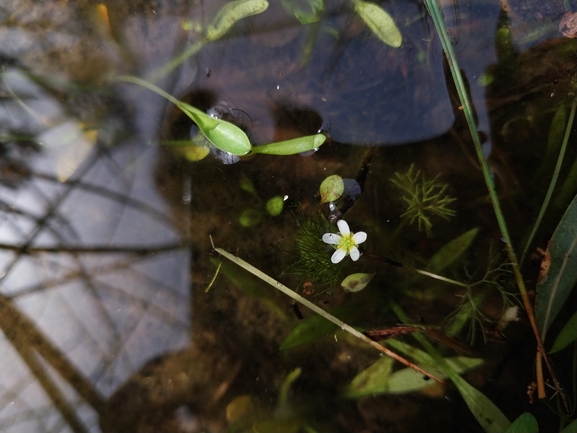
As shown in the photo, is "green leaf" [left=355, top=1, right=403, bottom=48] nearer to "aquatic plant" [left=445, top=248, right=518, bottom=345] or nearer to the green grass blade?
the green grass blade

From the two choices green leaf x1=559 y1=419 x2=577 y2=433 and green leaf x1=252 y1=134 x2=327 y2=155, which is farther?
green leaf x1=252 y1=134 x2=327 y2=155

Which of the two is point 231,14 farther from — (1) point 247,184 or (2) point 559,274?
(2) point 559,274

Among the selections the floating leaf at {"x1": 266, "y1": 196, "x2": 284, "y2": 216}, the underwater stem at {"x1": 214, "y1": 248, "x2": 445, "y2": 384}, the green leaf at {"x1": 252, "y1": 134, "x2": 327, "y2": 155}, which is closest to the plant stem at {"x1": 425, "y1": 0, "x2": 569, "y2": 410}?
the underwater stem at {"x1": 214, "y1": 248, "x2": 445, "y2": 384}

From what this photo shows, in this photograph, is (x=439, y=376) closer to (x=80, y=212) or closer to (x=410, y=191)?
(x=410, y=191)

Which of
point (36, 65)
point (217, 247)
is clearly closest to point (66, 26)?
point (36, 65)

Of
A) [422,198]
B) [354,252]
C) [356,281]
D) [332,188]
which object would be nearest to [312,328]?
[356,281]

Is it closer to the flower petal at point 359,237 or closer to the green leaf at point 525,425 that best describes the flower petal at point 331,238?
the flower petal at point 359,237

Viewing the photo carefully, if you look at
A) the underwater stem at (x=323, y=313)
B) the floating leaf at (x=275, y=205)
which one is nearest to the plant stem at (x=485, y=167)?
the underwater stem at (x=323, y=313)
